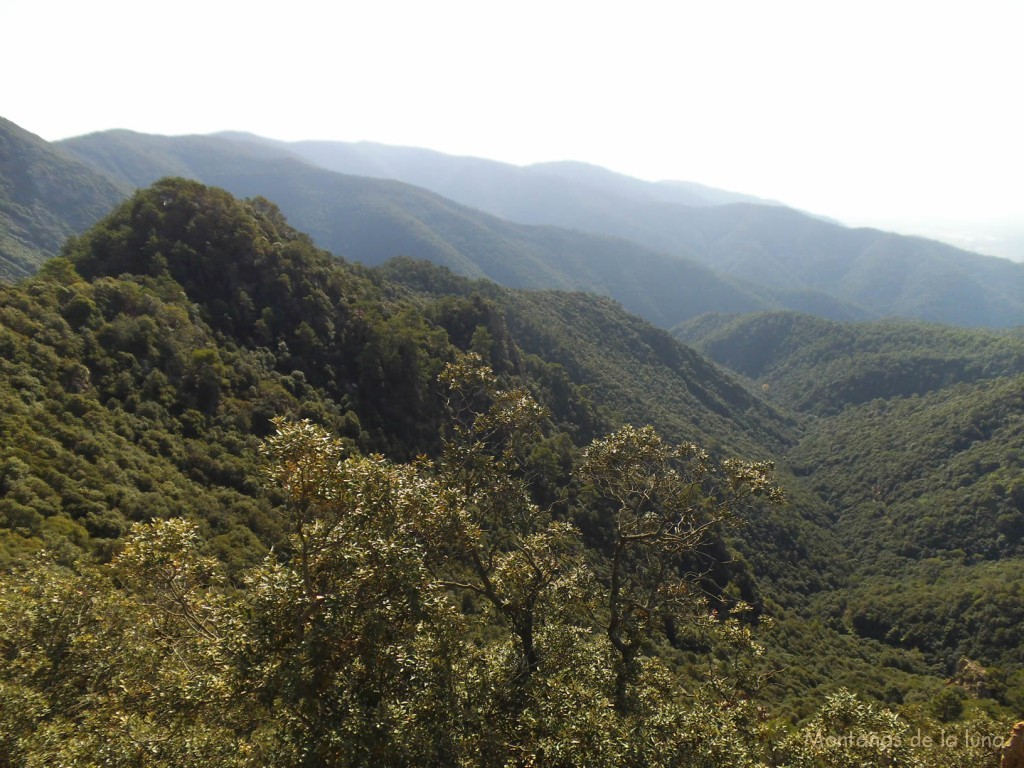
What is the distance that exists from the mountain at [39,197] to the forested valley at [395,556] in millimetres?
103846

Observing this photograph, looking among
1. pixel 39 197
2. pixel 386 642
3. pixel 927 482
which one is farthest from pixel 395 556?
pixel 39 197

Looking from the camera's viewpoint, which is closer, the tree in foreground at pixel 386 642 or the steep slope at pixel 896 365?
the tree in foreground at pixel 386 642

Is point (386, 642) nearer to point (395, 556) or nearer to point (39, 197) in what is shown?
point (395, 556)

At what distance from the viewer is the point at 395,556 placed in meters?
9.61

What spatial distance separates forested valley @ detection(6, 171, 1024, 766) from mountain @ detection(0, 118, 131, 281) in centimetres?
10385

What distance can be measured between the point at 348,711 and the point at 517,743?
13.7 ft

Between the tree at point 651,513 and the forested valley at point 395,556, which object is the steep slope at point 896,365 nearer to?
the forested valley at point 395,556

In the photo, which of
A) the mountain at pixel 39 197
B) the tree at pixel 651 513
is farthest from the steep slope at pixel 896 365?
the mountain at pixel 39 197

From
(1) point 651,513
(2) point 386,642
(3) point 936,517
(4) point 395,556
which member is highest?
(4) point 395,556

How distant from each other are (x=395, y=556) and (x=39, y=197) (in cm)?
22133

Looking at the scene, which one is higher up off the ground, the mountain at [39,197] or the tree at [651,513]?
the mountain at [39,197]

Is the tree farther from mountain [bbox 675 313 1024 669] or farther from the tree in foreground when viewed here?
mountain [bbox 675 313 1024 669]

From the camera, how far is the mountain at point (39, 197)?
13088cm

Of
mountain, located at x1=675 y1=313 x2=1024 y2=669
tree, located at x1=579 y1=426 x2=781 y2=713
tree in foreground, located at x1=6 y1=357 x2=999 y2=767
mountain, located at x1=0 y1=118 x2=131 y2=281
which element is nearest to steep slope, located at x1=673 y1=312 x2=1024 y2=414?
mountain, located at x1=675 y1=313 x2=1024 y2=669
